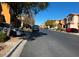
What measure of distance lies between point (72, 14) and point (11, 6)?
192 feet

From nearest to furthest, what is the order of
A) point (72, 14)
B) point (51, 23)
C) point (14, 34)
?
point (14, 34), point (72, 14), point (51, 23)

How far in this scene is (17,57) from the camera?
12.6m

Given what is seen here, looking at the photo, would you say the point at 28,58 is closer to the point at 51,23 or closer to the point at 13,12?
the point at 13,12

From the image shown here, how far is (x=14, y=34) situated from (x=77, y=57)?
20638mm

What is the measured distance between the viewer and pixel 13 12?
30312 mm

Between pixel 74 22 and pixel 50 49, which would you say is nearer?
pixel 50 49

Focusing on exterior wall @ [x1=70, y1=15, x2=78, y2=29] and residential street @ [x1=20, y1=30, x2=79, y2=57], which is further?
exterior wall @ [x1=70, y1=15, x2=78, y2=29]

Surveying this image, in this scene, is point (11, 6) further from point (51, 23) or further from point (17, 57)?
point (51, 23)

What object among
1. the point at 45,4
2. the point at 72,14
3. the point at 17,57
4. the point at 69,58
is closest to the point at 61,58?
the point at 69,58

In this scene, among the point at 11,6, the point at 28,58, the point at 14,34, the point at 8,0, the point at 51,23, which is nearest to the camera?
the point at 28,58

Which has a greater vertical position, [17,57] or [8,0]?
[8,0]

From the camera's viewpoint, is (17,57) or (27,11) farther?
(27,11)

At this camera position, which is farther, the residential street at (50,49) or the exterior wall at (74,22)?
the exterior wall at (74,22)

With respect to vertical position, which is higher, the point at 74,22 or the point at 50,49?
the point at 50,49
